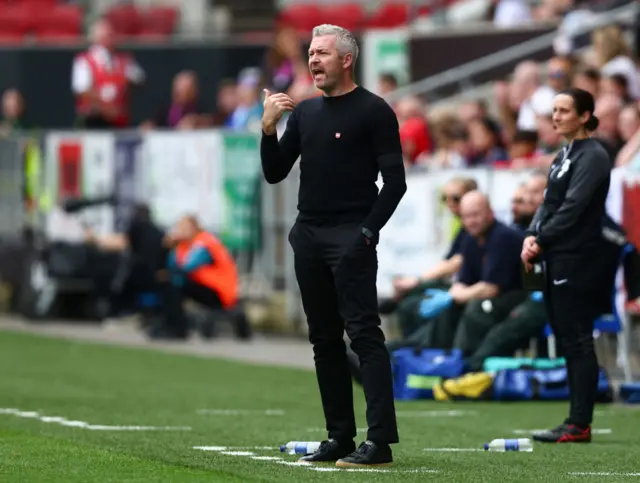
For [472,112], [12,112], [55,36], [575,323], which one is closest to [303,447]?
[575,323]

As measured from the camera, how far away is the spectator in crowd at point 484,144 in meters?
18.6

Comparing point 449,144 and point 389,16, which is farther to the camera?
point 389,16

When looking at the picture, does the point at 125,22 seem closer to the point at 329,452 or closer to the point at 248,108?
the point at 248,108

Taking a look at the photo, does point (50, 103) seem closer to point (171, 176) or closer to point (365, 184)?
point (171, 176)

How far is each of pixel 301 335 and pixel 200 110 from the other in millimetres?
4821

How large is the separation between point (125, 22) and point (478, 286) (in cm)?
1620

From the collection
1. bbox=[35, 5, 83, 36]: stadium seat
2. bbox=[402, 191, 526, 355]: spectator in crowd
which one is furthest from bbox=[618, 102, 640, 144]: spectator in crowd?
bbox=[35, 5, 83, 36]: stadium seat

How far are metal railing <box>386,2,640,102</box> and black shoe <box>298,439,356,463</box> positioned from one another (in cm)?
Answer: 1220

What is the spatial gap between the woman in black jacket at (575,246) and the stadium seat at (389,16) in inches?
703

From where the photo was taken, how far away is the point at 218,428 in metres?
11.7

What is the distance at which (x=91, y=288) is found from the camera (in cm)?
2325

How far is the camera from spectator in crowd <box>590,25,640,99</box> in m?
18.8

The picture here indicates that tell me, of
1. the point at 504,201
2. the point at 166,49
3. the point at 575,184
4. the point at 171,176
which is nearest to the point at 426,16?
the point at 166,49

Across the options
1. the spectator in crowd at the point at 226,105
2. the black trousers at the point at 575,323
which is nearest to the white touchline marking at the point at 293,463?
the black trousers at the point at 575,323
